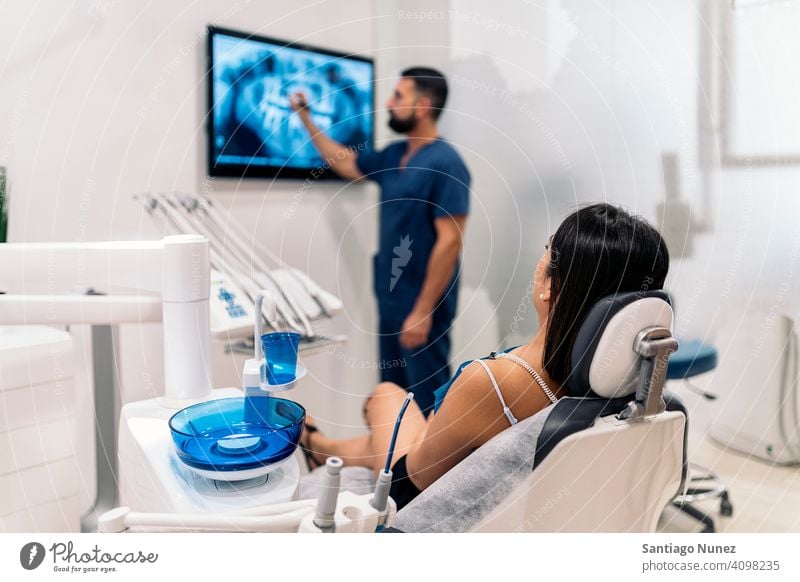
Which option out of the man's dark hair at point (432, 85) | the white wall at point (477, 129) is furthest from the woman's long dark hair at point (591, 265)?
the man's dark hair at point (432, 85)

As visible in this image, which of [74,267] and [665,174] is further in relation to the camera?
[665,174]

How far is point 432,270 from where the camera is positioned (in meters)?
1.38

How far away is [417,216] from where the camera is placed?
142 cm

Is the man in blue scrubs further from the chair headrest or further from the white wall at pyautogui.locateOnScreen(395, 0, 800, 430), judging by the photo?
the chair headrest

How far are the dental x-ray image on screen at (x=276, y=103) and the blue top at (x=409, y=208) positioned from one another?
8 centimetres

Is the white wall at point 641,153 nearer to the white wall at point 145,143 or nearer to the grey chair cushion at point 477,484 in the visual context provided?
the grey chair cushion at point 477,484

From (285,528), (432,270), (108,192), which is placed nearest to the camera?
(285,528)

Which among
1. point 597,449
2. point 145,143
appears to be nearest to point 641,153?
point 597,449

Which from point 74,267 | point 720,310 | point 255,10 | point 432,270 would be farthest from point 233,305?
point 720,310

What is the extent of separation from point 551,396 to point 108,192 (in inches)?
35.7

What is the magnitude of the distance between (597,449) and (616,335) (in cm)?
13

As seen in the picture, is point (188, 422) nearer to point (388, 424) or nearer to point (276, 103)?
point (388, 424)

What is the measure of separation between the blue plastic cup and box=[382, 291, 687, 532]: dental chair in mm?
273
